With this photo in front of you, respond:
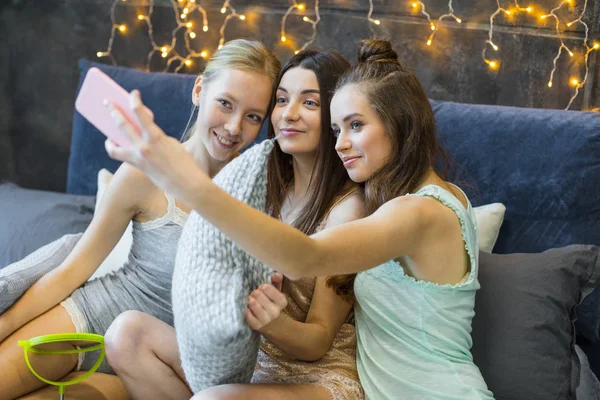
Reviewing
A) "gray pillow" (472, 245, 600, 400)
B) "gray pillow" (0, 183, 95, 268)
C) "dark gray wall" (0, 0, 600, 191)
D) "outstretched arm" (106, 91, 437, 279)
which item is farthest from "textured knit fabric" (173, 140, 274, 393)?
"dark gray wall" (0, 0, 600, 191)

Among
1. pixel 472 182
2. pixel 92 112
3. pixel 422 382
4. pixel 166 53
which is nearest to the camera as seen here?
pixel 92 112

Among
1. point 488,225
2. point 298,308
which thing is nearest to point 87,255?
point 298,308

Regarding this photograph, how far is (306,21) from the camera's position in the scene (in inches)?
106

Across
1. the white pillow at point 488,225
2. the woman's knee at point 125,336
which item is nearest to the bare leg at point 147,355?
the woman's knee at point 125,336

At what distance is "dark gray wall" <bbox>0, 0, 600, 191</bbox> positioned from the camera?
2502 millimetres

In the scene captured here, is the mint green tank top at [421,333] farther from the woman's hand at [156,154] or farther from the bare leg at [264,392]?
the woman's hand at [156,154]

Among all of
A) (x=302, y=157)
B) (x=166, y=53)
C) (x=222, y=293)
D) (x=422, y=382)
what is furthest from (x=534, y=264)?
(x=166, y=53)

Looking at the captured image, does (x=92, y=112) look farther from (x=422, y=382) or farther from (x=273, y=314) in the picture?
(x=422, y=382)

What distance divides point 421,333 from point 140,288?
735 millimetres

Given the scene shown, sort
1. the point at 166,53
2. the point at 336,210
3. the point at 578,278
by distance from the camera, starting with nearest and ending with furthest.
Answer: the point at 336,210
the point at 578,278
the point at 166,53

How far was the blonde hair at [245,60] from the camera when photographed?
183 cm

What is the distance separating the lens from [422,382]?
1506 mm

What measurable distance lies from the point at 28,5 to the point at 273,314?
7.46 feet

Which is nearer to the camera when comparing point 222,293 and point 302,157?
point 222,293
